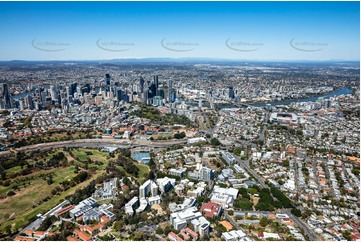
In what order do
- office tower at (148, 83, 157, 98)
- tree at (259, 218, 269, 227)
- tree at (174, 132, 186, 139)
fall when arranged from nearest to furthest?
tree at (259, 218, 269, 227) < tree at (174, 132, 186, 139) < office tower at (148, 83, 157, 98)

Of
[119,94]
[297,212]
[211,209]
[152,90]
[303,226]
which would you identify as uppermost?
[152,90]

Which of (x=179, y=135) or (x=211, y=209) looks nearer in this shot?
(x=211, y=209)

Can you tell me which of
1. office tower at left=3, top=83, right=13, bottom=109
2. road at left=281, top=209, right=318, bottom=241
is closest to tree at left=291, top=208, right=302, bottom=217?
road at left=281, top=209, right=318, bottom=241

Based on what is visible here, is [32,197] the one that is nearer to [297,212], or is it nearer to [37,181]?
[37,181]

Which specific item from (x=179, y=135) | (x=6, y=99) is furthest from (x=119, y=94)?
(x=179, y=135)

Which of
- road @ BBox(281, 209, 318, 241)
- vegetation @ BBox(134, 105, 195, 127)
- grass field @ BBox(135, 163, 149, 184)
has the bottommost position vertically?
road @ BBox(281, 209, 318, 241)

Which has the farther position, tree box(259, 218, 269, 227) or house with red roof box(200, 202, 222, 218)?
house with red roof box(200, 202, 222, 218)

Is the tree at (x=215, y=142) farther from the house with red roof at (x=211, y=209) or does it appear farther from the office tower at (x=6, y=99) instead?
the office tower at (x=6, y=99)

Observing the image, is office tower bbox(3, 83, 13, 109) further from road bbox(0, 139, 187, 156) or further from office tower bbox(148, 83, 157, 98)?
office tower bbox(148, 83, 157, 98)

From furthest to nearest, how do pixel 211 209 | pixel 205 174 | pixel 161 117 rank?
pixel 161 117
pixel 205 174
pixel 211 209
